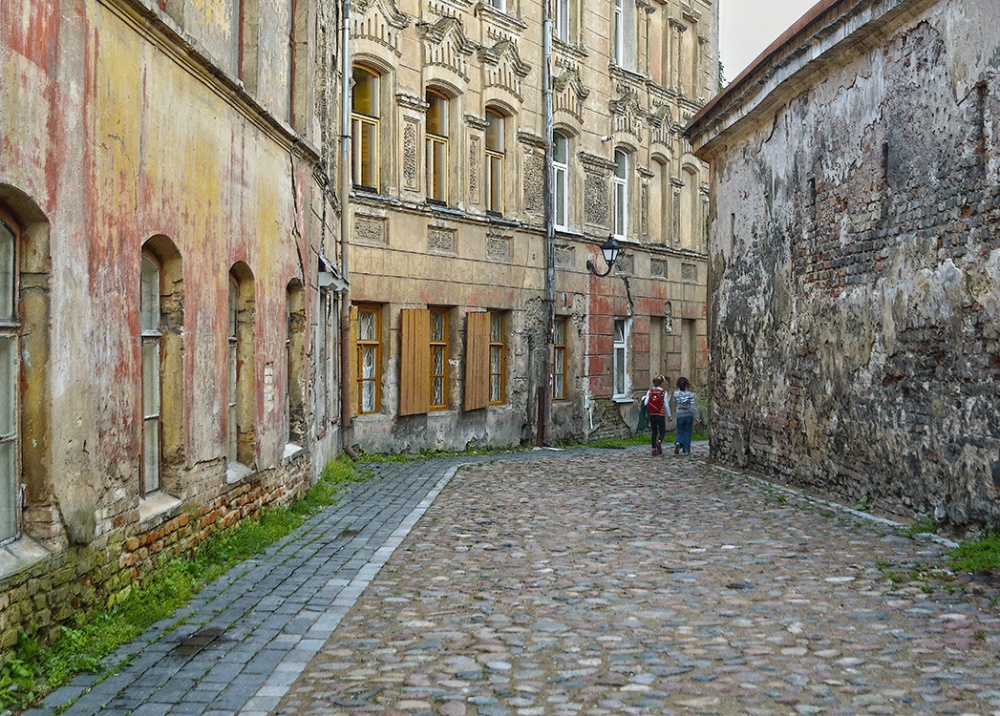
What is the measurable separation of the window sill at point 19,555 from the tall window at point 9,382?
2.4 inches

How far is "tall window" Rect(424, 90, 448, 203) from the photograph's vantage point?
67.4ft

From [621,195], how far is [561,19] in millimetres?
4306

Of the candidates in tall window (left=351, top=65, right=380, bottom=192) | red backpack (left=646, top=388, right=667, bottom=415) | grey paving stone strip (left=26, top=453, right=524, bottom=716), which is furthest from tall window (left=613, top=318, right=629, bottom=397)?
grey paving stone strip (left=26, top=453, right=524, bottom=716)

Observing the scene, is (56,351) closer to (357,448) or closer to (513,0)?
(357,448)

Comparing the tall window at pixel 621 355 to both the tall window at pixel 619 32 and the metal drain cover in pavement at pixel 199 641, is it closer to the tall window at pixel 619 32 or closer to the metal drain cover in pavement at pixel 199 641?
the tall window at pixel 619 32

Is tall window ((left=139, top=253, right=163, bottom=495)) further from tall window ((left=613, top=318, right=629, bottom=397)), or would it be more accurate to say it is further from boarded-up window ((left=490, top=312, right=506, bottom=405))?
tall window ((left=613, top=318, right=629, bottom=397))

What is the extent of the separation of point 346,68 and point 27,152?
40.7 feet

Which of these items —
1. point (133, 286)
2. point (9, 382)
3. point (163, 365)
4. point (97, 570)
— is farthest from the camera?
point (163, 365)

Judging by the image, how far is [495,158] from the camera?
22.2 meters

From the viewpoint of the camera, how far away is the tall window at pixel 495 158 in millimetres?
22094

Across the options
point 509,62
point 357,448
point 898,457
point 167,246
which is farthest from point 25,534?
point 509,62

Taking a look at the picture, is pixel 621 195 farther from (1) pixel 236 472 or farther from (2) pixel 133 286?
(2) pixel 133 286

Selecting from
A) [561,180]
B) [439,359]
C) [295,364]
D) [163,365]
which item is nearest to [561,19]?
[561,180]

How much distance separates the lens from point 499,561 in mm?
9008
